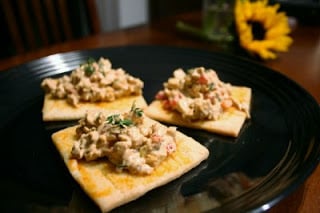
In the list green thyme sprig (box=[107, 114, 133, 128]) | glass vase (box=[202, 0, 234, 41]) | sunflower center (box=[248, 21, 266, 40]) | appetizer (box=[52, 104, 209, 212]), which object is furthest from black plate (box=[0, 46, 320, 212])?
glass vase (box=[202, 0, 234, 41])

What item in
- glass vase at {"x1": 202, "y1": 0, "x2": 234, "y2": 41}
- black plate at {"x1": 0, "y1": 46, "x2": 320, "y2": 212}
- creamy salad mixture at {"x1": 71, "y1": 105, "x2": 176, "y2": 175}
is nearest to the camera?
black plate at {"x1": 0, "y1": 46, "x2": 320, "y2": 212}

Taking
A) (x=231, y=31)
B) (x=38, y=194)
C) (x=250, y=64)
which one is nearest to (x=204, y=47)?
(x=231, y=31)

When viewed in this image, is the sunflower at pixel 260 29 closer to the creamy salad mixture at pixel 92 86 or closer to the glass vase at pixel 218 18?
the glass vase at pixel 218 18

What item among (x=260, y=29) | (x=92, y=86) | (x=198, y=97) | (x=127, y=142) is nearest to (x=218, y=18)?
(x=260, y=29)

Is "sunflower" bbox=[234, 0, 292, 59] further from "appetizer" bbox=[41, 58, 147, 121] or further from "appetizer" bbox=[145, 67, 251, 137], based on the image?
"appetizer" bbox=[41, 58, 147, 121]

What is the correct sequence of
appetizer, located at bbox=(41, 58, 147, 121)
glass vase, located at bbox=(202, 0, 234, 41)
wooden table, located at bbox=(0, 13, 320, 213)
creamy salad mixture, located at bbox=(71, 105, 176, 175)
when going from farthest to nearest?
glass vase, located at bbox=(202, 0, 234, 41) → wooden table, located at bbox=(0, 13, 320, 213) → appetizer, located at bbox=(41, 58, 147, 121) → creamy salad mixture, located at bbox=(71, 105, 176, 175)

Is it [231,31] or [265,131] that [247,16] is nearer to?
[231,31]
